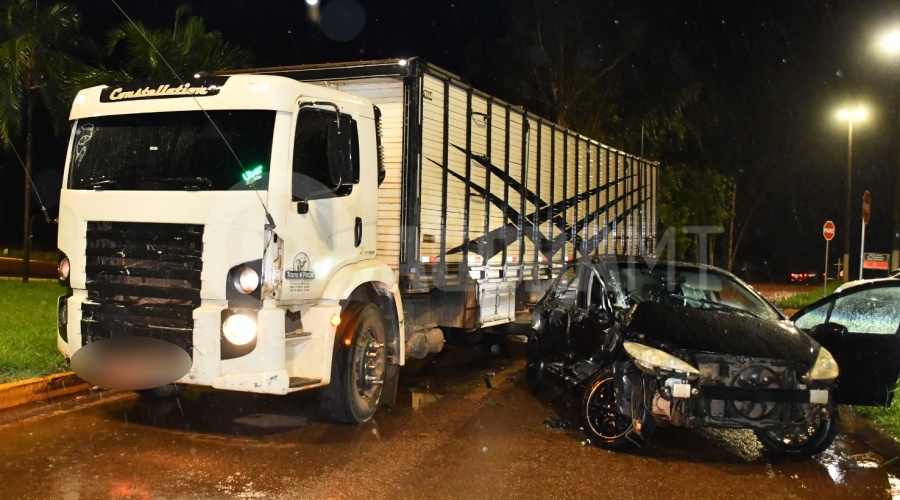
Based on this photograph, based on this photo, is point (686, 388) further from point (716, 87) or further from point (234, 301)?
point (716, 87)

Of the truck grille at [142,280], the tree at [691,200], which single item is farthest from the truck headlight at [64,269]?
the tree at [691,200]

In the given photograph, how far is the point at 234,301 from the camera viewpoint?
6.12 m

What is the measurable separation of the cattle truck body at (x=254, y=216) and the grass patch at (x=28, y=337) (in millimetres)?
1534

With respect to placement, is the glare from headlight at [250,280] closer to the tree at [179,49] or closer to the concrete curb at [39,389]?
the concrete curb at [39,389]

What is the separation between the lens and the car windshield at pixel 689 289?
777cm

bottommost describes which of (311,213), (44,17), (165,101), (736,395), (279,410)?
(279,410)

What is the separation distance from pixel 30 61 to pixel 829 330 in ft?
52.6

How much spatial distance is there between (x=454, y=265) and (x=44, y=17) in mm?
12521

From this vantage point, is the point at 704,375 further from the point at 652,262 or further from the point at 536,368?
the point at 536,368

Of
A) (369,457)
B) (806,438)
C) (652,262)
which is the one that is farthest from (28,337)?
(806,438)

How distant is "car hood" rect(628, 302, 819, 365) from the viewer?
21.1 feet

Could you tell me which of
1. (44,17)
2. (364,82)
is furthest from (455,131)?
(44,17)

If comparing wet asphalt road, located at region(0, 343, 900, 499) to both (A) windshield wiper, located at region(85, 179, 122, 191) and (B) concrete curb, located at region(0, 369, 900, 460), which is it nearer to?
(B) concrete curb, located at region(0, 369, 900, 460)

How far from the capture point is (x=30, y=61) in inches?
665
